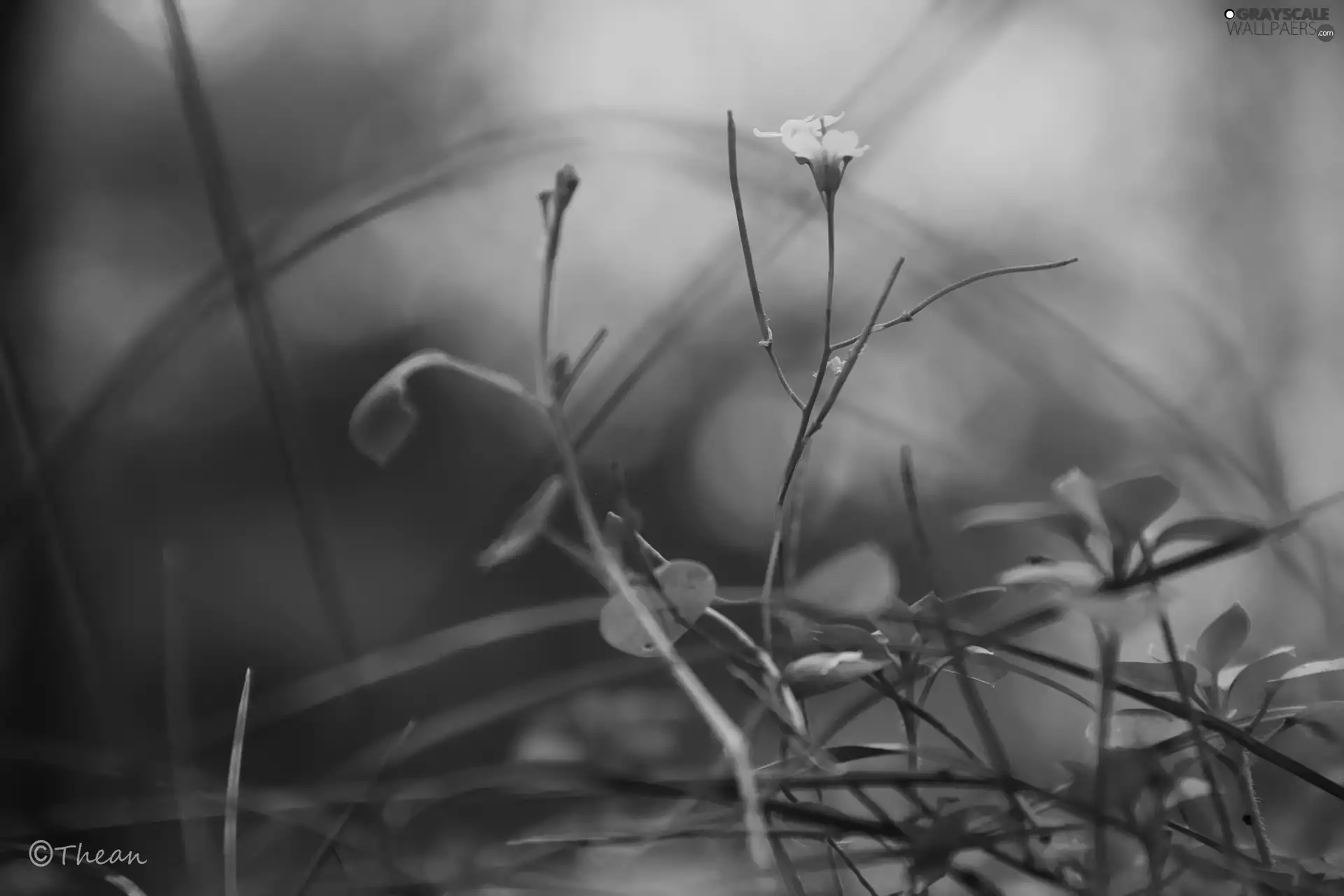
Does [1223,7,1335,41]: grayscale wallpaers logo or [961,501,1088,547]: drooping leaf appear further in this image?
[1223,7,1335,41]: grayscale wallpaers logo

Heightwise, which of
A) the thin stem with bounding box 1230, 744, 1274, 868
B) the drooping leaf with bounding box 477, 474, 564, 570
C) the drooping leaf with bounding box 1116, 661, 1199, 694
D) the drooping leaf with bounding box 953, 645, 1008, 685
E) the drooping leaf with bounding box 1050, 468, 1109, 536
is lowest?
the thin stem with bounding box 1230, 744, 1274, 868

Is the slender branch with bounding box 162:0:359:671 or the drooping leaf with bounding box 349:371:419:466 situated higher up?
the slender branch with bounding box 162:0:359:671

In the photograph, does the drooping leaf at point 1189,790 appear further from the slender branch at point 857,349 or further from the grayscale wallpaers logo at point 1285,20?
the grayscale wallpaers logo at point 1285,20

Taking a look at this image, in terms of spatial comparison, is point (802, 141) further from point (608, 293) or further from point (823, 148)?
point (608, 293)

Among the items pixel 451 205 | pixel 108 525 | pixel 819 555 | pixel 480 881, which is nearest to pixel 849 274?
pixel 819 555

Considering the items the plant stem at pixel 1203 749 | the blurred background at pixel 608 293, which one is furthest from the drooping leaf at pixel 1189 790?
the blurred background at pixel 608 293

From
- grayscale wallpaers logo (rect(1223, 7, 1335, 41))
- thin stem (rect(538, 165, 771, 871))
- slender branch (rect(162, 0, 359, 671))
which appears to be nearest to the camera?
thin stem (rect(538, 165, 771, 871))

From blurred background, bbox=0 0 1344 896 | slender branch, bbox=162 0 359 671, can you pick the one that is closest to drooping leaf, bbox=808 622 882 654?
slender branch, bbox=162 0 359 671

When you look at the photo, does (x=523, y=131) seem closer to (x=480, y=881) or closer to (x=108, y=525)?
(x=480, y=881)

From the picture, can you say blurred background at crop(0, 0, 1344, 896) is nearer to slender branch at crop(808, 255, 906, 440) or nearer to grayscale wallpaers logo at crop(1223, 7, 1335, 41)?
A: grayscale wallpaers logo at crop(1223, 7, 1335, 41)
